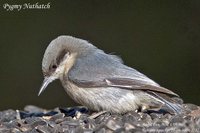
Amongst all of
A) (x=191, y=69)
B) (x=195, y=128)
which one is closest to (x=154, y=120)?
(x=195, y=128)

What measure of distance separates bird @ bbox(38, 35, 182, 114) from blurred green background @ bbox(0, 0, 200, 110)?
3955 mm

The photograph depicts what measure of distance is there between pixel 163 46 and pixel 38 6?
78.7 inches

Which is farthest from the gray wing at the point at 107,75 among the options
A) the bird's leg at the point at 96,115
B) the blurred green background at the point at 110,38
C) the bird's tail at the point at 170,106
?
the blurred green background at the point at 110,38

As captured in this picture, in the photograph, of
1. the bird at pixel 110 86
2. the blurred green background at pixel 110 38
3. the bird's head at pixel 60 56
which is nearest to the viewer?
the bird at pixel 110 86

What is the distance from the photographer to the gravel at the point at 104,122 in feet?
25.1

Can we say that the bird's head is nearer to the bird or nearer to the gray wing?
the bird

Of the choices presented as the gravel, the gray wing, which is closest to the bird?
the gray wing

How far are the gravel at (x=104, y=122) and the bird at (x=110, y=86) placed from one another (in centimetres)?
11

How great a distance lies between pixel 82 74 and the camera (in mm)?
8570

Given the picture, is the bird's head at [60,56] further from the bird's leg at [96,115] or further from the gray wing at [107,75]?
the bird's leg at [96,115]

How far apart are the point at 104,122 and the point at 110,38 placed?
5409 millimetres

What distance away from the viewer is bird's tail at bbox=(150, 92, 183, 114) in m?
8.34

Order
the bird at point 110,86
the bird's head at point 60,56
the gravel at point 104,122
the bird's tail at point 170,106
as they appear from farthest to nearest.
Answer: the bird's head at point 60,56
the bird at point 110,86
the bird's tail at point 170,106
the gravel at point 104,122

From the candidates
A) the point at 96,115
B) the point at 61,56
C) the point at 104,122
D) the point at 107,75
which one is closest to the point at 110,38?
the point at 61,56
